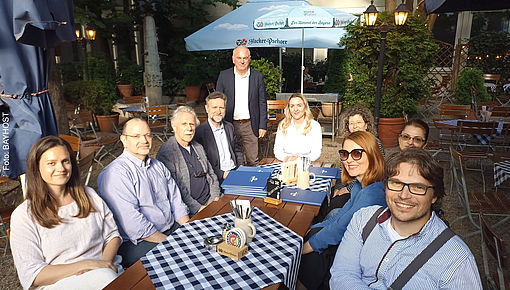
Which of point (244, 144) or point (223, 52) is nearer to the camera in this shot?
point (244, 144)

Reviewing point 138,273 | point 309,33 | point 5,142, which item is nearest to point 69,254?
point 138,273

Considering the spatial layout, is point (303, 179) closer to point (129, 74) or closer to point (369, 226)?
point (369, 226)

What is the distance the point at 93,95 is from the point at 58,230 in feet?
23.8

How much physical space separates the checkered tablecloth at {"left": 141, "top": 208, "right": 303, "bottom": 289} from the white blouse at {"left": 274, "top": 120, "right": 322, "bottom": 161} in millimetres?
1916

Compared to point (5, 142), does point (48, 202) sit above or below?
below

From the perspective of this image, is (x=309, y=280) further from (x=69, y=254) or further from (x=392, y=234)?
(x=69, y=254)

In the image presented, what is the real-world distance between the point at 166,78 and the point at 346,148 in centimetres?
1237

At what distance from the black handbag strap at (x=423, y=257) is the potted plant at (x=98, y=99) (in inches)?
316

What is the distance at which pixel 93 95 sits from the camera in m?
8.45

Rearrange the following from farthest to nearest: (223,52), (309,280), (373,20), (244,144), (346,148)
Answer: (223,52) < (373,20) < (244,144) < (346,148) < (309,280)

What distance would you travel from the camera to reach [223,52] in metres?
13.8

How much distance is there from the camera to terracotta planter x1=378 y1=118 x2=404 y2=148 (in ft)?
22.8

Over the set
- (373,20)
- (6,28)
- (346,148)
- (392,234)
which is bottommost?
(392,234)

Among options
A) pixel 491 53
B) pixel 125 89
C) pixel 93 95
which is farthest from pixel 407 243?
pixel 491 53
